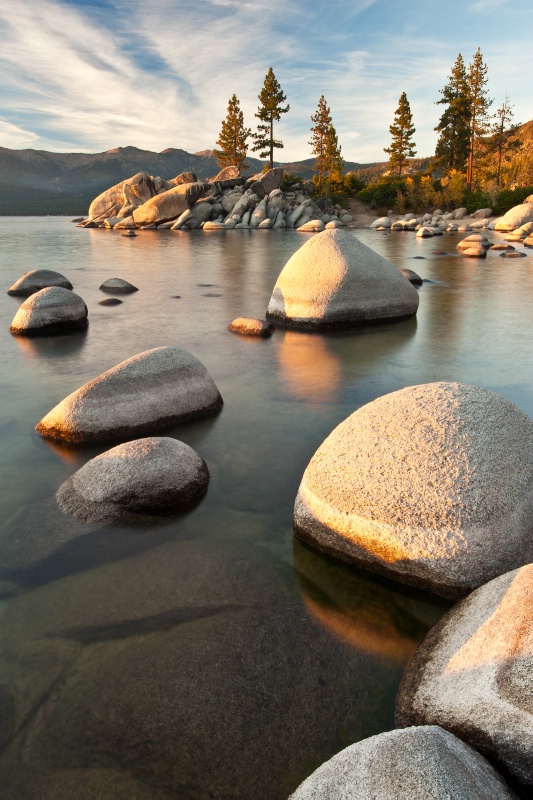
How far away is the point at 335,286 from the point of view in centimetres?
1289

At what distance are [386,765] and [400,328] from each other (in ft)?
38.2

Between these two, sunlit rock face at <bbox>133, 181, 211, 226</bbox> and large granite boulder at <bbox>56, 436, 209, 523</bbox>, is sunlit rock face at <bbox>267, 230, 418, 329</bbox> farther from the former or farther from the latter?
sunlit rock face at <bbox>133, 181, 211, 226</bbox>

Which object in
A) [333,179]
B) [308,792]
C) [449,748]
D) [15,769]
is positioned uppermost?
[333,179]

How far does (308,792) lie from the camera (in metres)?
2.64

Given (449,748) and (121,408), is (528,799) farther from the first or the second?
(121,408)

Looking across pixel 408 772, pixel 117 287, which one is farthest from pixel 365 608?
pixel 117 287

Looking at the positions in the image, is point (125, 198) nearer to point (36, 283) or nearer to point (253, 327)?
point (36, 283)

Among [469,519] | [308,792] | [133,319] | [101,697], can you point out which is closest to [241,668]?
[101,697]

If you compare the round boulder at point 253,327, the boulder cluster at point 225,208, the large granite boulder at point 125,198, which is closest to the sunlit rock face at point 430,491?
the round boulder at point 253,327

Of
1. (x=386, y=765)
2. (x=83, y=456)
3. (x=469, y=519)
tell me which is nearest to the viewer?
(x=386, y=765)

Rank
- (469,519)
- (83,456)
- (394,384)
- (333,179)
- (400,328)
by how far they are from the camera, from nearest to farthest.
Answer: (469,519) < (83,456) < (394,384) < (400,328) < (333,179)

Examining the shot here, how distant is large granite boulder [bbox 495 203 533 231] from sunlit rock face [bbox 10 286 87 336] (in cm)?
3631

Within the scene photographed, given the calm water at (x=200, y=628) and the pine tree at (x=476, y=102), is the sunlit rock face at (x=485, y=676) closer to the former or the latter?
the calm water at (x=200, y=628)

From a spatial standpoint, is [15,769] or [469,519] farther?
[469,519]
